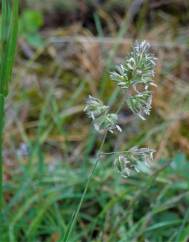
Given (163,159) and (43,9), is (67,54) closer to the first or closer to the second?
(43,9)

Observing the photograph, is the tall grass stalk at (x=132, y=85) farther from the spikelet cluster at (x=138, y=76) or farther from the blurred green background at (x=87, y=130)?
the blurred green background at (x=87, y=130)

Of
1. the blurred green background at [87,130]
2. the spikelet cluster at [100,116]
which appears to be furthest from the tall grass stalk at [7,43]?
the blurred green background at [87,130]

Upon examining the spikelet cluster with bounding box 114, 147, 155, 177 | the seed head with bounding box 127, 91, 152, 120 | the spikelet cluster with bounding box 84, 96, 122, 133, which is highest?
the seed head with bounding box 127, 91, 152, 120

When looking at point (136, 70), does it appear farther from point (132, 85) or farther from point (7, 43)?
point (7, 43)

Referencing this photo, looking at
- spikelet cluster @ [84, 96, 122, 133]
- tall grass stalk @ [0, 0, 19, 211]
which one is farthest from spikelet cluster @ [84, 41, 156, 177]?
tall grass stalk @ [0, 0, 19, 211]

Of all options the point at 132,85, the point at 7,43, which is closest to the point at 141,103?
the point at 132,85

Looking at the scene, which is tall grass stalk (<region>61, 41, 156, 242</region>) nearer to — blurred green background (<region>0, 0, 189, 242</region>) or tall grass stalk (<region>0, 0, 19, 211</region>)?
tall grass stalk (<region>0, 0, 19, 211</region>)
